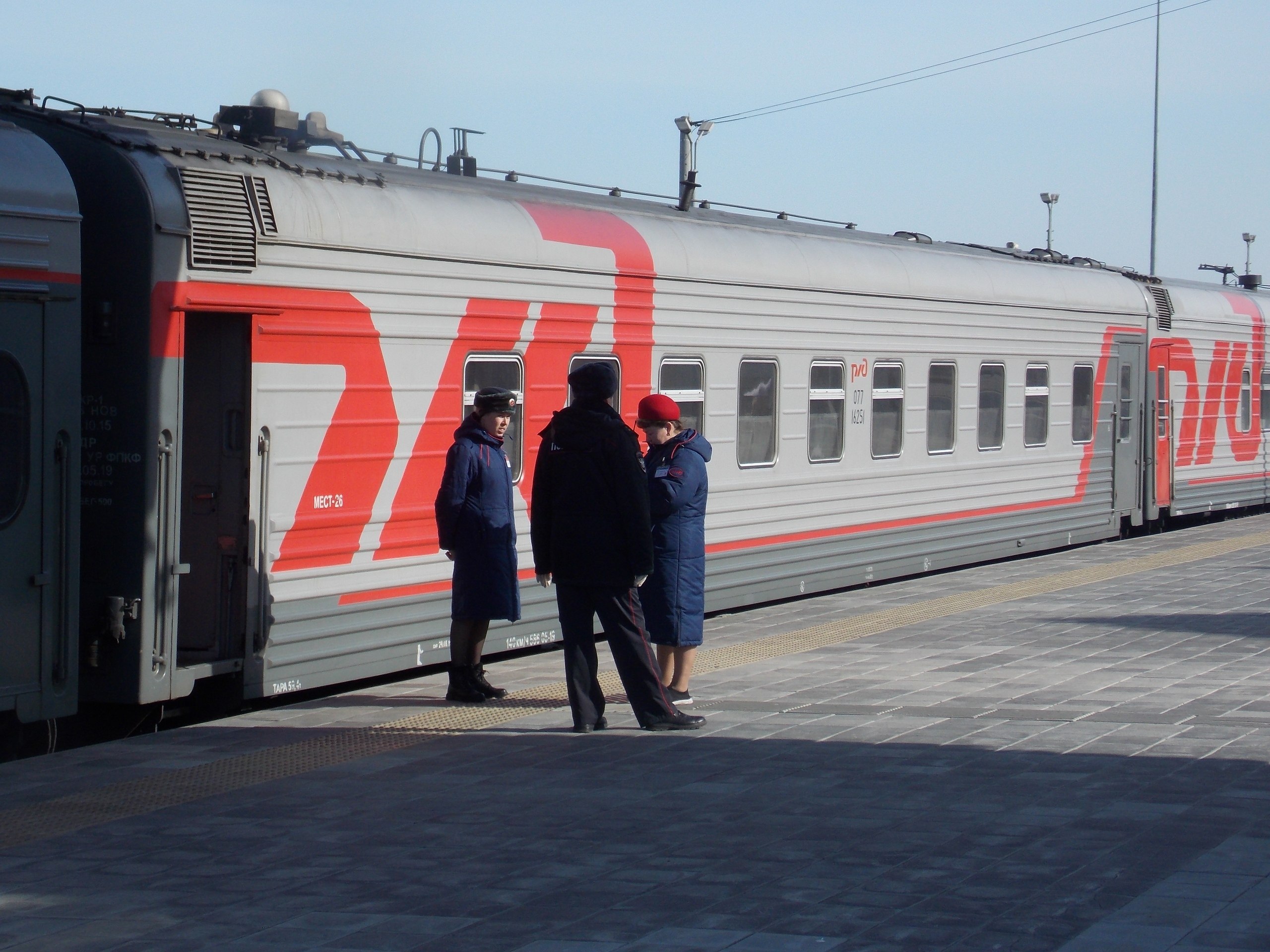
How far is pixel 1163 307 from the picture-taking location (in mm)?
20562

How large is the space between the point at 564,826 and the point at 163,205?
3778mm

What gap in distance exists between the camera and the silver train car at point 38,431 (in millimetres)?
7641

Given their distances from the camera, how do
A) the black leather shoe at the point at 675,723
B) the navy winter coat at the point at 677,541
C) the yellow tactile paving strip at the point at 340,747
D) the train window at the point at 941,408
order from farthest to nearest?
the train window at the point at 941,408 < the navy winter coat at the point at 677,541 < the black leather shoe at the point at 675,723 < the yellow tactile paving strip at the point at 340,747

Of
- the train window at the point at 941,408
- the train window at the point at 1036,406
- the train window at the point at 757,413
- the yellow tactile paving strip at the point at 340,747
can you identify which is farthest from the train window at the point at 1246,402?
the train window at the point at 757,413

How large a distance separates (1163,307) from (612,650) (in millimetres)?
14110

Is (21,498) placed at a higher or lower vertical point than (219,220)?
lower

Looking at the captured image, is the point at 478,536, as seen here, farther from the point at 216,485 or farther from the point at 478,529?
the point at 216,485

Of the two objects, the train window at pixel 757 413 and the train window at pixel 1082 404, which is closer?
the train window at pixel 757 413

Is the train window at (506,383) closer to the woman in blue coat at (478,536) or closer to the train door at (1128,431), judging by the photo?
the woman in blue coat at (478,536)

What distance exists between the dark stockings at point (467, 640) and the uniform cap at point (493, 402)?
1.16 m

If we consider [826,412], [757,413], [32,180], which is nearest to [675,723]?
[32,180]

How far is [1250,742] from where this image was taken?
8.01 m

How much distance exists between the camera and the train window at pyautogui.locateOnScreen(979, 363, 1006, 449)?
16.5m

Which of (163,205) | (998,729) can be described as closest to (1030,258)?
(998,729)
